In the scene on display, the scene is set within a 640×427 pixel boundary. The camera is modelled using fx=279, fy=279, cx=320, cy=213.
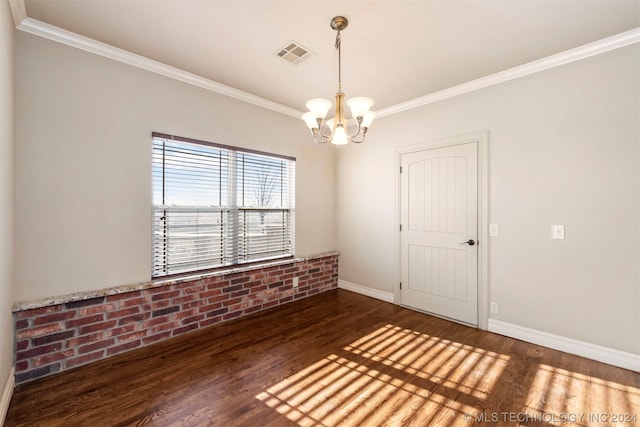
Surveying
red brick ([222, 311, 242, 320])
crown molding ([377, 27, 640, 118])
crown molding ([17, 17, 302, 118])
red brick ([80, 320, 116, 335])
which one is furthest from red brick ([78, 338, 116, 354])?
crown molding ([377, 27, 640, 118])

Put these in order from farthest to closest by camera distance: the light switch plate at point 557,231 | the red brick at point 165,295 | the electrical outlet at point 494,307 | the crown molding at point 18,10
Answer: the electrical outlet at point 494,307 < the red brick at point 165,295 < the light switch plate at point 557,231 < the crown molding at point 18,10

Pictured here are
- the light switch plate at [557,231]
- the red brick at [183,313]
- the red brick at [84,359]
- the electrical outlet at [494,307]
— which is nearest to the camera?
the red brick at [84,359]

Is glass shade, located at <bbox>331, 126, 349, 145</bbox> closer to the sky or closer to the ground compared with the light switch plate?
closer to the sky

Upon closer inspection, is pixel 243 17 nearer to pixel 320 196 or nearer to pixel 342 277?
pixel 320 196

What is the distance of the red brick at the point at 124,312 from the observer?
2.50 meters

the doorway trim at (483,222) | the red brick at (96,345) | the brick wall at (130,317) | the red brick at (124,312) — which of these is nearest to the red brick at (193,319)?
the brick wall at (130,317)

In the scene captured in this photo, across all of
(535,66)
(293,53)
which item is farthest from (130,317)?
(535,66)

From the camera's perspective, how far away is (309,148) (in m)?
4.30

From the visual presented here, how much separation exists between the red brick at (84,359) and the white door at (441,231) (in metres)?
3.40

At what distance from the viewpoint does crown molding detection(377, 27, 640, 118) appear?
234 cm

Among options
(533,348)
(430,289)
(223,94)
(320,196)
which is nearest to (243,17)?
(223,94)

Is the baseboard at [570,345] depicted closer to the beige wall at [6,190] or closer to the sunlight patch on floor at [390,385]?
the sunlight patch on floor at [390,385]

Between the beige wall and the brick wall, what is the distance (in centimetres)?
15

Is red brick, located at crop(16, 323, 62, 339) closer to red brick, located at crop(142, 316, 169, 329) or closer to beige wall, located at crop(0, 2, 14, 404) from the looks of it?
beige wall, located at crop(0, 2, 14, 404)
